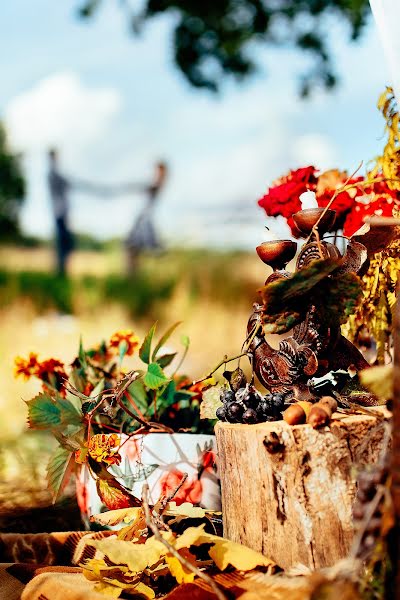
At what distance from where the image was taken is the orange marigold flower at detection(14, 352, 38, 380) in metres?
1.87

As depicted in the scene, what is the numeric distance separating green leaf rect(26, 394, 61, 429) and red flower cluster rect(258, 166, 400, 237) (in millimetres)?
701

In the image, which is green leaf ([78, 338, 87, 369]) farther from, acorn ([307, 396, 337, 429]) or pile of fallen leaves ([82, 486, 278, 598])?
acorn ([307, 396, 337, 429])

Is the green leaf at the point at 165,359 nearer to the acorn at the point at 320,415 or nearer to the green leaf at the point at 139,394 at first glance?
the green leaf at the point at 139,394

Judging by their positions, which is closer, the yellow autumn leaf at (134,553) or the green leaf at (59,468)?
the yellow autumn leaf at (134,553)

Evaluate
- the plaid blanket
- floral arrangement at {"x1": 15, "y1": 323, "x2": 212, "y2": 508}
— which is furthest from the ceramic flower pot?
the plaid blanket

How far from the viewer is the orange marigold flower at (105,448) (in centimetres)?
149

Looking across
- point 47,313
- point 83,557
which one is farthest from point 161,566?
point 47,313

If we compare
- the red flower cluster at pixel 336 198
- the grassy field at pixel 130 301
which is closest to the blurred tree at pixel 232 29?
the grassy field at pixel 130 301

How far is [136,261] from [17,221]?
307cm

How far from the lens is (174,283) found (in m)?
8.93

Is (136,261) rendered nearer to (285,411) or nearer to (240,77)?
(240,77)

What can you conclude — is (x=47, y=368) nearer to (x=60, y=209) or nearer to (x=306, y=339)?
(x=306, y=339)

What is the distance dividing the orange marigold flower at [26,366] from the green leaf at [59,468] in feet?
1.16

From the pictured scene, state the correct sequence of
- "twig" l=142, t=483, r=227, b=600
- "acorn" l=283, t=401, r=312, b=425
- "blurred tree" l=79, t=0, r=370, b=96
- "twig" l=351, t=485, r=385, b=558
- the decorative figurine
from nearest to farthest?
"twig" l=351, t=485, r=385, b=558 < "twig" l=142, t=483, r=227, b=600 < "acorn" l=283, t=401, r=312, b=425 < the decorative figurine < "blurred tree" l=79, t=0, r=370, b=96
